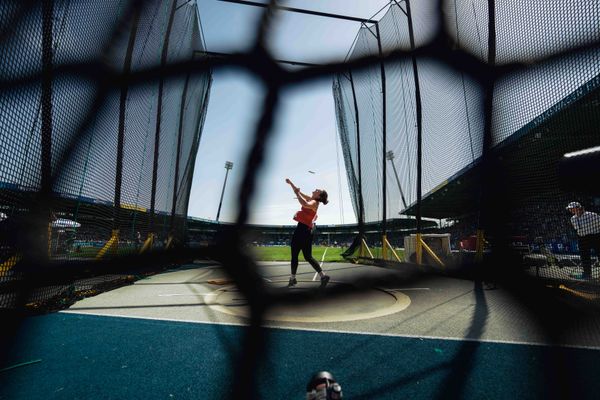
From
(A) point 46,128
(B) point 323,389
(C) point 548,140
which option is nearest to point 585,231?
(C) point 548,140

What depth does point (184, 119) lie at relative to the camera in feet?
14.1

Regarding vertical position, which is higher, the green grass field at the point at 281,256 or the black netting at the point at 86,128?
the black netting at the point at 86,128

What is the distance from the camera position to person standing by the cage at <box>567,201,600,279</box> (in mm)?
Answer: 1526

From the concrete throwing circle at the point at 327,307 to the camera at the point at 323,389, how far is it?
102 cm

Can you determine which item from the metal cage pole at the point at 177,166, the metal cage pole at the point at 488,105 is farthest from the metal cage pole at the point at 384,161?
the metal cage pole at the point at 177,166

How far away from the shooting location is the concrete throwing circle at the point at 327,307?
1462 mm

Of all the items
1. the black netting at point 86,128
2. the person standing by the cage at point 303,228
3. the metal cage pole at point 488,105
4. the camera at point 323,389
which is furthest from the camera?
the person standing by the cage at point 303,228

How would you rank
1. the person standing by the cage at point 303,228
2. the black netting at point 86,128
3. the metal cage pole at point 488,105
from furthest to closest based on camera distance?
the person standing by the cage at point 303,228, the metal cage pole at point 488,105, the black netting at point 86,128

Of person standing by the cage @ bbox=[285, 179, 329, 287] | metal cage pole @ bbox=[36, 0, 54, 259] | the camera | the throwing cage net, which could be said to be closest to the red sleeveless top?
person standing by the cage @ bbox=[285, 179, 329, 287]

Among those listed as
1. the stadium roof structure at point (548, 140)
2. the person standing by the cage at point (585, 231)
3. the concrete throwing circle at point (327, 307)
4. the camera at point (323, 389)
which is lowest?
the concrete throwing circle at point (327, 307)

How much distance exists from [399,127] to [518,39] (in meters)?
2.44

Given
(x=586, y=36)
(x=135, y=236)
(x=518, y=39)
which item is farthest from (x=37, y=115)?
(x=518, y=39)

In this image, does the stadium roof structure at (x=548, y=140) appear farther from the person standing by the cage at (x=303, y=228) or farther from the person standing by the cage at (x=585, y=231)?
the person standing by the cage at (x=303, y=228)

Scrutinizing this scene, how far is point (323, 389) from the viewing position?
0.39 m
